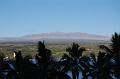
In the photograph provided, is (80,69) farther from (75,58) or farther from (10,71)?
(10,71)

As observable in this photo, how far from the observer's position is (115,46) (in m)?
54.2

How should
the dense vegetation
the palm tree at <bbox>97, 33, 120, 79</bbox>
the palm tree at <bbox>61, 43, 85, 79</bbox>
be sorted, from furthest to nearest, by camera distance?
1. the palm tree at <bbox>61, 43, 85, 79</bbox>
2. the palm tree at <bbox>97, 33, 120, 79</bbox>
3. the dense vegetation

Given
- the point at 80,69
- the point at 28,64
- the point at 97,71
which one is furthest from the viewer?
the point at 80,69

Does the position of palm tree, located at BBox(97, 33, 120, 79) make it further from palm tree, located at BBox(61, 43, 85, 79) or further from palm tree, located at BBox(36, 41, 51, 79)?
palm tree, located at BBox(36, 41, 51, 79)

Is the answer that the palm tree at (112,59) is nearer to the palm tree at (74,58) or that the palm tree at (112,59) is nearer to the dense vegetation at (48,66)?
the dense vegetation at (48,66)

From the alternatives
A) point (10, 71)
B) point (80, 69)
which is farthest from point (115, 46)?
point (10, 71)

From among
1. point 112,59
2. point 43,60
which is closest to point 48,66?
point 43,60

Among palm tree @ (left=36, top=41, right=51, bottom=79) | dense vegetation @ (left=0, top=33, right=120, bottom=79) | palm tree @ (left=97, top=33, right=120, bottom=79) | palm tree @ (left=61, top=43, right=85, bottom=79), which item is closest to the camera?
dense vegetation @ (left=0, top=33, right=120, bottom=79)

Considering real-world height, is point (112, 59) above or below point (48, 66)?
above

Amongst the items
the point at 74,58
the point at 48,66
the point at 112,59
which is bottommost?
the point at 48,66

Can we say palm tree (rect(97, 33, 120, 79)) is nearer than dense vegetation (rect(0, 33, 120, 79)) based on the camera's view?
No

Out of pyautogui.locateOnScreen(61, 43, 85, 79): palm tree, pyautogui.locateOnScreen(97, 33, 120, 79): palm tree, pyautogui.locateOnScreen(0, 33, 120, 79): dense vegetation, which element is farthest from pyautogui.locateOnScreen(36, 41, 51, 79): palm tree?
pyautogui.locateOnScreen(97, 33, 120, 79): palm tree

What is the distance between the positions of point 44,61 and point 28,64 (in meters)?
2.88

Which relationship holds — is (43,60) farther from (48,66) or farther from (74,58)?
(74,58)
